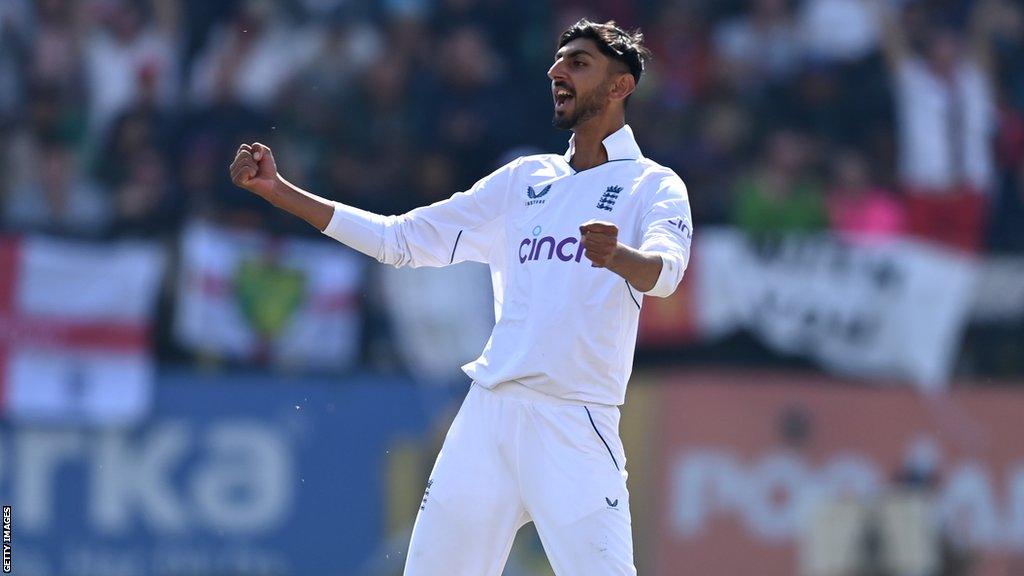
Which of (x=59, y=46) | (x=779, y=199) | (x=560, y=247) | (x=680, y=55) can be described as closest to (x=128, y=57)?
(x=59, y=46)

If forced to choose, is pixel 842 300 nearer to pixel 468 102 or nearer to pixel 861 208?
pixel 861 208

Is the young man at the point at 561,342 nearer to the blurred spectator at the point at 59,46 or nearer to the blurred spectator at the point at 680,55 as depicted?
the blurred spectator at the point at 59,46

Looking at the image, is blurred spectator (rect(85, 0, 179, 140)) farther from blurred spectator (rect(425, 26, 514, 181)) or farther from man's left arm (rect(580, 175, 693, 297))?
man's left arm (rect(580, 175, 693, 297))

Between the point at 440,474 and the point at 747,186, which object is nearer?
the point at 440,474

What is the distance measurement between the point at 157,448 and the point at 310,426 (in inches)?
40.3

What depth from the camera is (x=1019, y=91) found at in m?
13.1

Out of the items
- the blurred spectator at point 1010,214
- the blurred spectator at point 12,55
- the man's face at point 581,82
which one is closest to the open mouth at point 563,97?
the man's face at point 581,82

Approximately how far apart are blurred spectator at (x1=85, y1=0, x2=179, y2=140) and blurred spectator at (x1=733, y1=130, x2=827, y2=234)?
416 centimetres

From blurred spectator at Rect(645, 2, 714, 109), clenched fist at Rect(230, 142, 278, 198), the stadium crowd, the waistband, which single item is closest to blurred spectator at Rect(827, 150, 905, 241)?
the stadium crowd

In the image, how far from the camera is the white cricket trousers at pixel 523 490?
212 inches

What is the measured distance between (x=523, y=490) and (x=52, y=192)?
6.94m

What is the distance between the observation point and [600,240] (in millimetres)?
4926

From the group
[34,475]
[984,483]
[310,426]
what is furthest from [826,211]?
[34,475]

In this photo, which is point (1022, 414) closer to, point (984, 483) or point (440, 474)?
point (984, 483)
